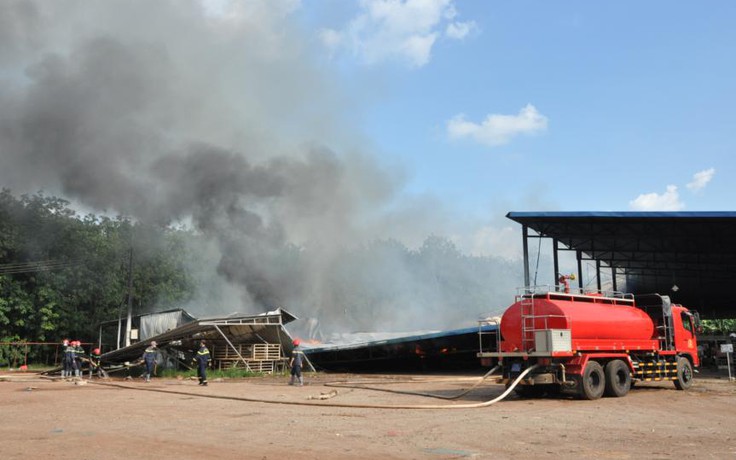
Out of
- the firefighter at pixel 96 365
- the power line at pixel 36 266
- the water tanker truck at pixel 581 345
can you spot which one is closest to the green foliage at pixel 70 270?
the power line at pixel 36 266

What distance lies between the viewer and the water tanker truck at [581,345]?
47.9ft

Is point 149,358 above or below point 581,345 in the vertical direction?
below

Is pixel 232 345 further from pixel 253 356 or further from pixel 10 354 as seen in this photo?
pixel 10 354

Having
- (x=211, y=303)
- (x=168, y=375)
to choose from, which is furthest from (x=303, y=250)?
(x=168, y=375)

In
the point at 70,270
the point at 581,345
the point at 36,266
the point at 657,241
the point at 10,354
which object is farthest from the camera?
the point at 70,270

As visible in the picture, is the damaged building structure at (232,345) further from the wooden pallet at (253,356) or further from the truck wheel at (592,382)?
the truck wheel at (592,382)

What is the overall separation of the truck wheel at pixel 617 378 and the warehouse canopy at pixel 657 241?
965 cm

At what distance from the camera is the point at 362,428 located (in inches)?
400

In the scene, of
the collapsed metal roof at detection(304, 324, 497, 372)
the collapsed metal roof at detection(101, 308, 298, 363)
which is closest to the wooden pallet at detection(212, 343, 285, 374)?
the collapsed metal roof at detection(101, 308, 298, 363)

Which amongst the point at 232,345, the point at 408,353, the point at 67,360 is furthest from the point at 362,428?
the point at 67,360

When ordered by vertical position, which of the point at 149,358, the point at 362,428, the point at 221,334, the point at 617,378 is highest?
the point at 221,334

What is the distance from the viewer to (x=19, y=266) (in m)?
36.1

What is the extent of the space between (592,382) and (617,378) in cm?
103

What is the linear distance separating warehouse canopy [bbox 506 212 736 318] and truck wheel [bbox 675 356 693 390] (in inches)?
267
